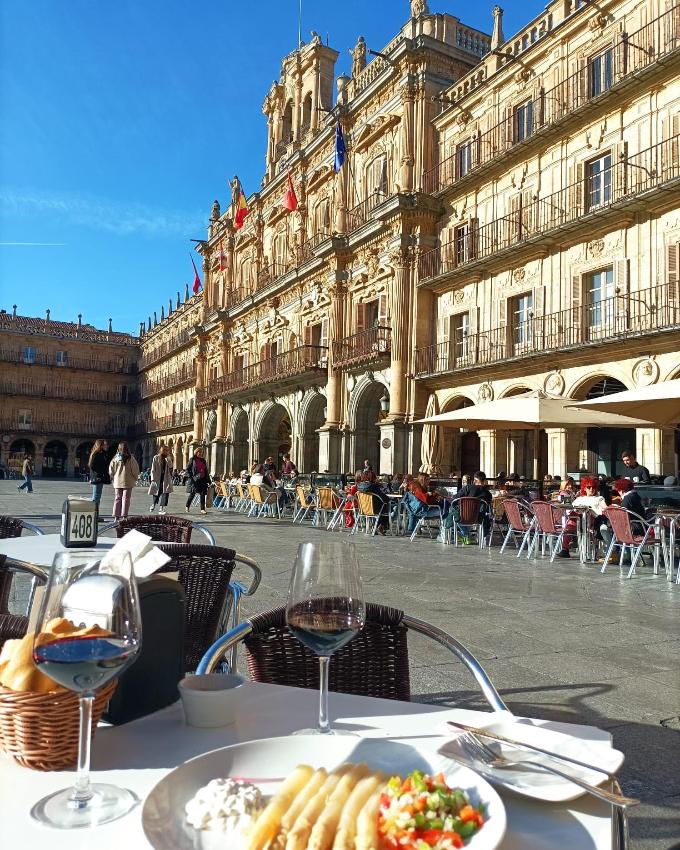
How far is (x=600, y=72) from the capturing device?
52.9ft

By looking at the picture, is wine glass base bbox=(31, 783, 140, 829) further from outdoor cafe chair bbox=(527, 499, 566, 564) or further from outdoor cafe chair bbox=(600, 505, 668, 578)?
outdoor cafe chair bbox=(527, 499, 566, 564)

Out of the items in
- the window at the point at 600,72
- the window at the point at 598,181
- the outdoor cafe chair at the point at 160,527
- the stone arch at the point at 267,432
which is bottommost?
the outdoor cafe chair at the point at 160,527

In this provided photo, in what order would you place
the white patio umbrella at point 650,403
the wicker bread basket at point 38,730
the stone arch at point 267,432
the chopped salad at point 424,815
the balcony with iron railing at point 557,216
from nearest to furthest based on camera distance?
1. the chopped salad at point 424,815
2. the wicker bread basket at point 38,730
3. the white patio umbrella at point 650,403
4. the balcony with iron railing at point 557,216
5. the stone arch at point 267,432

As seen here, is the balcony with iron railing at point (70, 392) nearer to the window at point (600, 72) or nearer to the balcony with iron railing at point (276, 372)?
the balcony with iron railing at point (276, 372)

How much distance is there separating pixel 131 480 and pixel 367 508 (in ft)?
13.4

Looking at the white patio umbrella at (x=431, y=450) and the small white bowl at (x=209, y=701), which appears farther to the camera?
the white patio umbrella at (x=431, y=450)

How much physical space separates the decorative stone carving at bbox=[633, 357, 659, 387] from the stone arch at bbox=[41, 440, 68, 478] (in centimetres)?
4888

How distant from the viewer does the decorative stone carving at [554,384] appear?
15.9 meters

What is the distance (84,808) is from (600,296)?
16.8m

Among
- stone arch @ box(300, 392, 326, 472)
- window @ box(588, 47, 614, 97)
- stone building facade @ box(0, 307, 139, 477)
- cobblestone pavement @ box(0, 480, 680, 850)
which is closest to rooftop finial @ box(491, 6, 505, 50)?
window @ box(588, 47, 614, 97)

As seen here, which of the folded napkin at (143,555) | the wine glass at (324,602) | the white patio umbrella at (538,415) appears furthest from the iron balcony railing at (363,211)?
the wine glass at (324,602)

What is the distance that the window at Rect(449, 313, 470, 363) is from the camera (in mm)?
19595

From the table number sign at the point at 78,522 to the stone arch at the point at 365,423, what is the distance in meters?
19.4

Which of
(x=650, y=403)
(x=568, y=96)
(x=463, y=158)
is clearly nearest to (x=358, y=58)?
(x=463, y=158)
